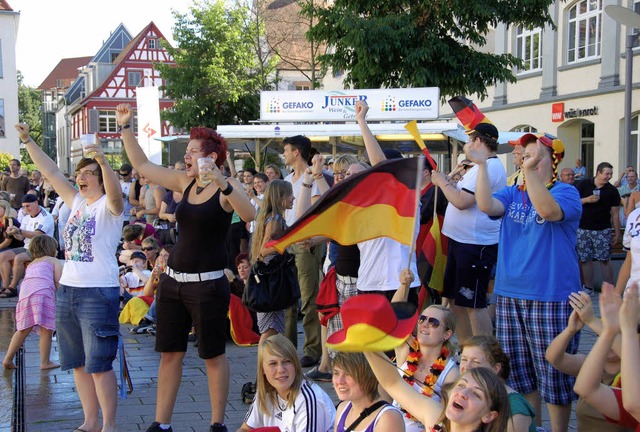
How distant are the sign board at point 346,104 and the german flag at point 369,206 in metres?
12.8

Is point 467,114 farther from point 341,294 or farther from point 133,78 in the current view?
point 133,78

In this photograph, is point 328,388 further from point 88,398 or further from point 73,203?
point 73,203

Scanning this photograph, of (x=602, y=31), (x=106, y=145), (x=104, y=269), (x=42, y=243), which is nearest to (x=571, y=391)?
(x=104, y=269)

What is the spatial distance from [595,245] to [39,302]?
786cm

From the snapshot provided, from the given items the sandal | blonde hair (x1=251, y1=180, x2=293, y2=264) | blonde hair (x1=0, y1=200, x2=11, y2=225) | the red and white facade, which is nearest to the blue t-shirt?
blonde hair (x1=251, y1=180, x2=293, y2=264)

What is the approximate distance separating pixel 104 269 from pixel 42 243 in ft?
8.47

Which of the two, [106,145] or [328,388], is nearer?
[328,388]

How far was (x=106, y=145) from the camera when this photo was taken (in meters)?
69.1

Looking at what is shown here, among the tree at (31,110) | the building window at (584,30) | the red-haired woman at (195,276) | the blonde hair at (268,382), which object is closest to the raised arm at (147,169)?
the red-haired woman at (195,276)

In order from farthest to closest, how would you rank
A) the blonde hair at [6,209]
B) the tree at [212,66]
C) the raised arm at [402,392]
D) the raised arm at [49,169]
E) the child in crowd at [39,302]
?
1. the tree at [212,66]
2. the blonde hair at [6,209]
3. the child in crowd at [39,302]
4. the raised arm at [49,169]
5. the raised arm at [402,392]

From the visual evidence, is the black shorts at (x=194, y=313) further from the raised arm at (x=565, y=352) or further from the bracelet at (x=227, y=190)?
the raised arm at (x=565, y=352)

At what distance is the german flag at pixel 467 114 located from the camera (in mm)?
5660

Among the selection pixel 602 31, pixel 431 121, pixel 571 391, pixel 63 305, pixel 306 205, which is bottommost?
pixel 571 391

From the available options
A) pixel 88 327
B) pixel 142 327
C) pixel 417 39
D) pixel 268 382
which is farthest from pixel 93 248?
pixel 417 39
